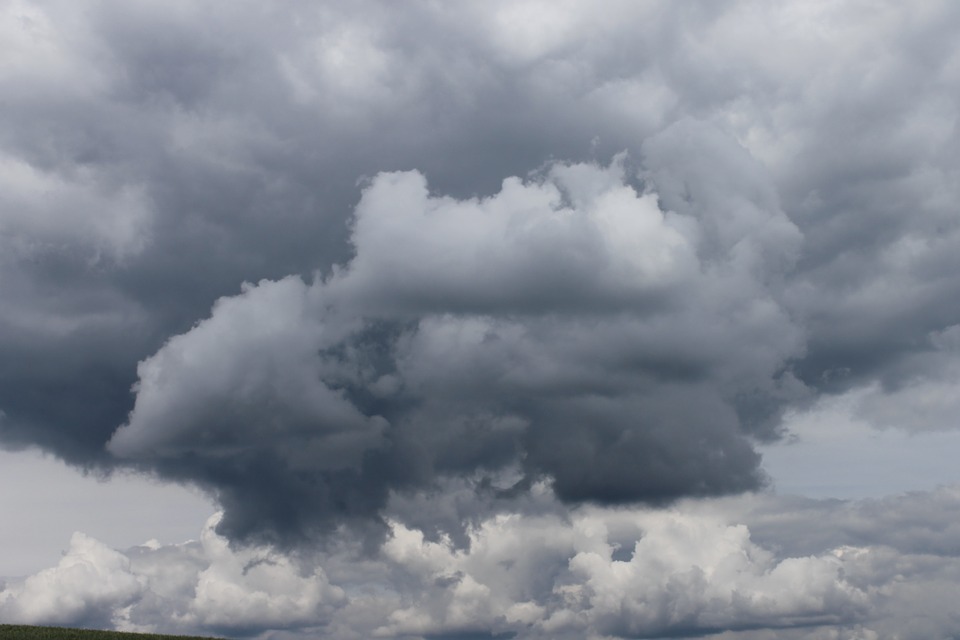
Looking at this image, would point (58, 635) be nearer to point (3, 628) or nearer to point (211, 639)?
point (3, 628)

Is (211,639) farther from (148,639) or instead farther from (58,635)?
(58,635)

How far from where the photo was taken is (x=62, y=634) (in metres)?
161

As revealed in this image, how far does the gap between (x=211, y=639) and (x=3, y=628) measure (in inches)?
1039

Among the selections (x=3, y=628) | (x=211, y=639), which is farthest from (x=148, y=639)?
(x=3, y=628)

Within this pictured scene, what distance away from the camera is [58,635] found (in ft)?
525

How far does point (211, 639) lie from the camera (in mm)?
165875

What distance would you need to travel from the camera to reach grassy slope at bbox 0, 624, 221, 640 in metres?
157

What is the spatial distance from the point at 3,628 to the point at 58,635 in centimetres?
733

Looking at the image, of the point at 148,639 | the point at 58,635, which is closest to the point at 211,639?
the point at 148,639

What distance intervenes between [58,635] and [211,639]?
765 inches

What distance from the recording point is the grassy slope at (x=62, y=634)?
515ft

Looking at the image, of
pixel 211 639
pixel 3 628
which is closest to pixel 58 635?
pixel 3 628

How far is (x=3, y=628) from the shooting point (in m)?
161

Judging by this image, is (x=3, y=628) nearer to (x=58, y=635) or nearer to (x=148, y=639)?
(x=58, y=635)
